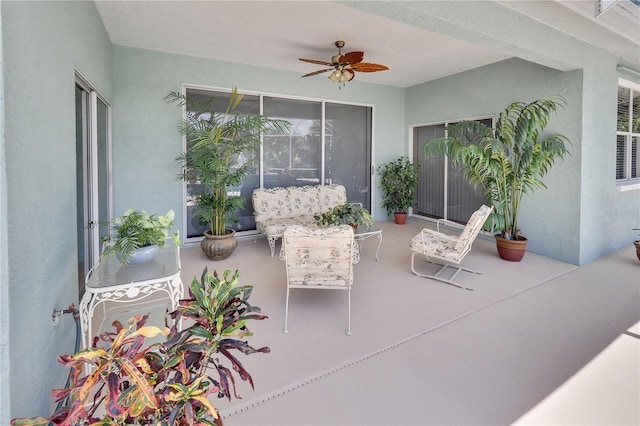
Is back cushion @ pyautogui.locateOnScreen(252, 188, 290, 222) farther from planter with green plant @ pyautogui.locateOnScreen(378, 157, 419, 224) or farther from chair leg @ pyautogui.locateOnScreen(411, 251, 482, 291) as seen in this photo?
planter with green plant @ pyautogui.locateOnScreen(378, 157, 419, 224)

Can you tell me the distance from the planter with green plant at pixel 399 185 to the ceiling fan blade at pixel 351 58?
3292 mm

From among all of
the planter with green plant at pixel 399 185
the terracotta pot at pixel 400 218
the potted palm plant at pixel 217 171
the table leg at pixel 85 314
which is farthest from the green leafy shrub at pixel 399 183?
the table leg at pixel 85 314

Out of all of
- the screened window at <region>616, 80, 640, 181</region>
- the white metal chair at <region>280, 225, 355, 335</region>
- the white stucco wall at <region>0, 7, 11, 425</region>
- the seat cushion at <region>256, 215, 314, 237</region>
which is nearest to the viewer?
the white stucco wall at <region>0, 7, 11, 425</region>

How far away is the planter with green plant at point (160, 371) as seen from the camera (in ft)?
2.75

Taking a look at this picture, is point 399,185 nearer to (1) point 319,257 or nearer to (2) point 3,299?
(1) point 319,257

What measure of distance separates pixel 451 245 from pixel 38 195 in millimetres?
3779

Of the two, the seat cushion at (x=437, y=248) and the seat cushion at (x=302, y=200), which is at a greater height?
the seat cushion at (x=302, y=200)

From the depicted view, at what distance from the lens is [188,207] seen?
5301mm

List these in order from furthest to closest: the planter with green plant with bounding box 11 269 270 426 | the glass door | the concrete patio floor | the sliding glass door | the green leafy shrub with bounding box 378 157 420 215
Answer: the green leafy shrub with bounding box 378 157 420 215
the sliding glass door
the glass door
the concrete patio floor
the planter with green plant with bounding box 11 269 270 426

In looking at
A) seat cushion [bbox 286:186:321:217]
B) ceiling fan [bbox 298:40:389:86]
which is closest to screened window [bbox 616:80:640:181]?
ceiling fan [bbox 298:40:389:86]

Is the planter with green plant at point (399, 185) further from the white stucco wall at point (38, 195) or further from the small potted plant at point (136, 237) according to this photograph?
the white stucco wall at point (38, 195)

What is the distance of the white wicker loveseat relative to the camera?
504 cm

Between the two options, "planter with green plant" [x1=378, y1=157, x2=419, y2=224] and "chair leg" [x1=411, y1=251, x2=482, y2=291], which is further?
"planter with green plant" [x1=378, y1=157, x2=419, y2=224]

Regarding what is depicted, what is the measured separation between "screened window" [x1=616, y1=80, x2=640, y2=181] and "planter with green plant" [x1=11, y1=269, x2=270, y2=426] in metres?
6.56
